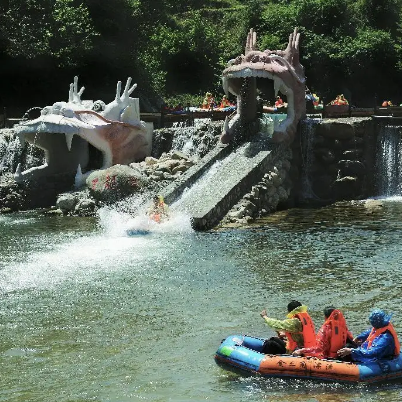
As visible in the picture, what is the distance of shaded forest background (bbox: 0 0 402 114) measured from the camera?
4688 centimetres

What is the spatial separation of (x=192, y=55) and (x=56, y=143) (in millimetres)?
21182

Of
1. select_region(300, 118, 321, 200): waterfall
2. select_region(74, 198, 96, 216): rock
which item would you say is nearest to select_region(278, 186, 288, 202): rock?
select_region(300, 118, 321, 200): waterfall

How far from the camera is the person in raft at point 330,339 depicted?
46.1ft

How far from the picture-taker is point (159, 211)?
86.0ft

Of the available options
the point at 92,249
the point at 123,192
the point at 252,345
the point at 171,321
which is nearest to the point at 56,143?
the point at 123,192

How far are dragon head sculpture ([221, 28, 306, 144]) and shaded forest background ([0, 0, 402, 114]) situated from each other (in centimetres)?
1500

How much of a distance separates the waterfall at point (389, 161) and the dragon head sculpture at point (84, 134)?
27.7 feet

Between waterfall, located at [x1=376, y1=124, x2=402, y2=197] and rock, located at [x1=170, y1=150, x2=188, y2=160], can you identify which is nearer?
waterfall, located at [x1=376, y1=124, x2=402, y2=197]

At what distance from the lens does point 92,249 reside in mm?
23688

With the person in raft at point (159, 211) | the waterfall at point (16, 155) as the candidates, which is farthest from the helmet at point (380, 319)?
the waterfall at point (16, 155)

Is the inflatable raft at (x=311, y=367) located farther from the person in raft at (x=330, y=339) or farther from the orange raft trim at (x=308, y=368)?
the person in raft at (x=330, y=339)

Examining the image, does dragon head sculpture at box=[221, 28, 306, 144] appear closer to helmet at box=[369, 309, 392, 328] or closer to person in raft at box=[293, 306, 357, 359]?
person in raft at box=[293, 306, 357, 359]

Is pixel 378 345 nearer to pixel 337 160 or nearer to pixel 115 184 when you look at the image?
pixel 115 184

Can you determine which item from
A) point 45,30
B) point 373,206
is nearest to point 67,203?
point 373,206
